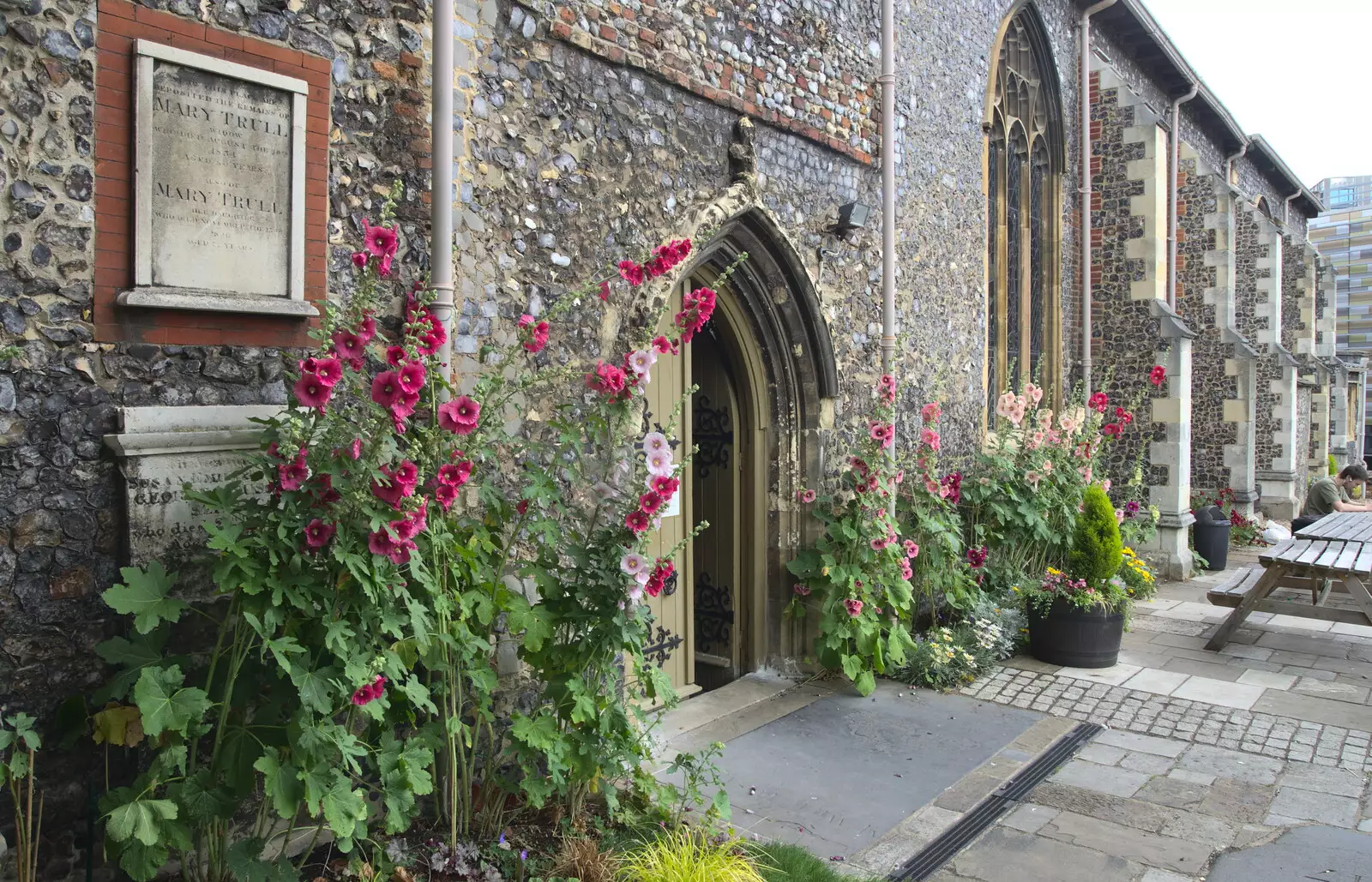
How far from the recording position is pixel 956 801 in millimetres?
4246

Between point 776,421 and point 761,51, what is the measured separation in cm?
234

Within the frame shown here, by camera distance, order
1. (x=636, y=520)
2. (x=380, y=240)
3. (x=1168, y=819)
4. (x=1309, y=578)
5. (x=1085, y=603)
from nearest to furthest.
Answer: (x=380, y=240)
(x=636, y=520)
(x=1168, y=819)
(x=1085, y=603)
(x=1309, y=578)

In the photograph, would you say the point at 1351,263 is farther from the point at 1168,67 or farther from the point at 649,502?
the point at 649,502

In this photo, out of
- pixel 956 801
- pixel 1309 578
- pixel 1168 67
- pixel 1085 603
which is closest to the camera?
pixel 956 801

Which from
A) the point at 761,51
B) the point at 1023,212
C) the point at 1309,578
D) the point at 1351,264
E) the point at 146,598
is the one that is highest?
the point at 1351,264

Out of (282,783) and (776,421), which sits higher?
(776,421)

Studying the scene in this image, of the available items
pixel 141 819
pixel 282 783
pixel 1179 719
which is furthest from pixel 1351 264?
pixel 141 819

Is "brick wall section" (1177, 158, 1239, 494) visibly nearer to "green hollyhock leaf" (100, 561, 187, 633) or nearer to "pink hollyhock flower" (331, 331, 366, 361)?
"pink hollyhock flower" (331, 331, 366, 361)

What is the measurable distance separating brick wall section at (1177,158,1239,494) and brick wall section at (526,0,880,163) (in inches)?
357

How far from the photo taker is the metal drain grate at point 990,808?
3.66 m

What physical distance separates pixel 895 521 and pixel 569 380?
303 cm

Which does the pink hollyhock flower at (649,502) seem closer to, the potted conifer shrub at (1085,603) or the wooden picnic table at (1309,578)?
the potted conifer shrub at (1085,603)

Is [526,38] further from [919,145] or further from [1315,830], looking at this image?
[1315,830]

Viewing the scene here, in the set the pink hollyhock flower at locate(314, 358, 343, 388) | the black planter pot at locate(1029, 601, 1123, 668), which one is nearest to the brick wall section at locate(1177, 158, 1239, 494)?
the black planter pot at locate(1029, 601, 1123, 668)
